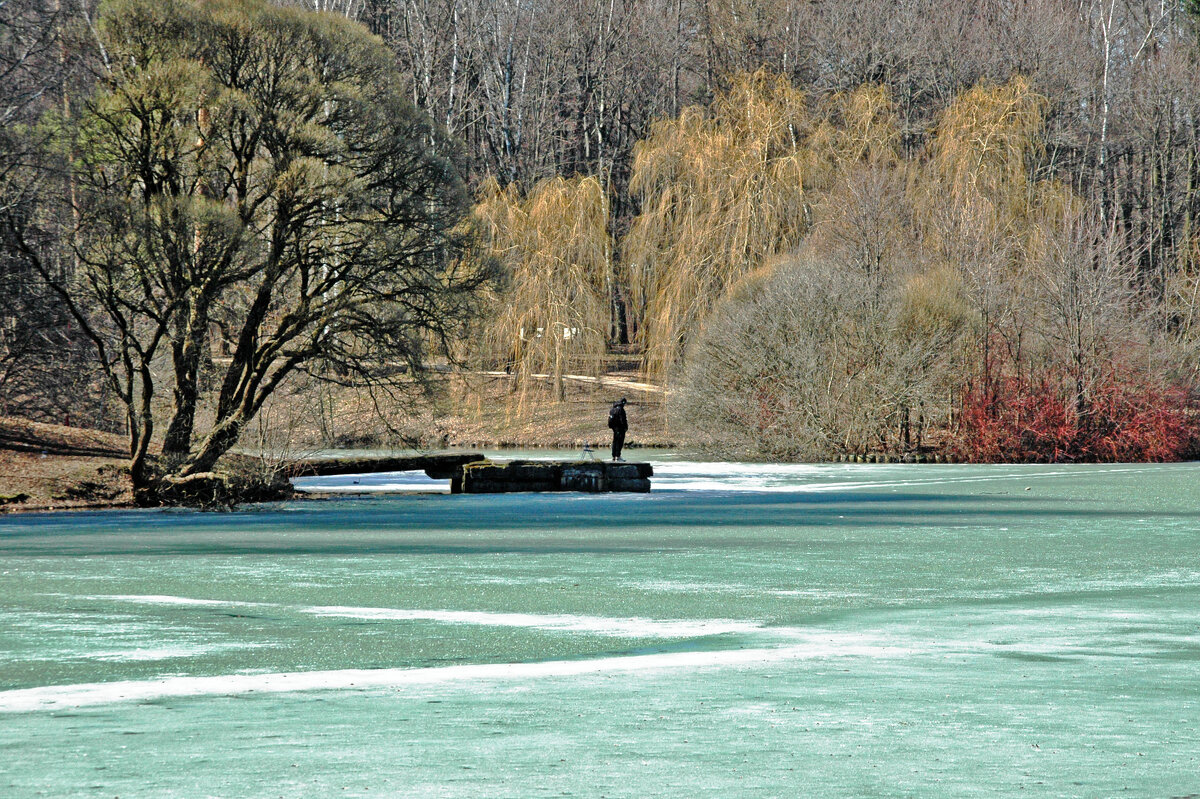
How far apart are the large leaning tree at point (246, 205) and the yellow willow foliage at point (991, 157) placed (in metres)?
20.8

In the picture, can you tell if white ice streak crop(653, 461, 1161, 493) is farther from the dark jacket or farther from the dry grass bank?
the dry grass bank

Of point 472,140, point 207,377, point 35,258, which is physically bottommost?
point 207,377

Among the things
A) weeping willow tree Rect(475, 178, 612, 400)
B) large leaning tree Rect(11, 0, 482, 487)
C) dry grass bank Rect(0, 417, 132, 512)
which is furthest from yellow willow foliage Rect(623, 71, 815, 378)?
dry grass bank Rect(0, 417, 132, 512)

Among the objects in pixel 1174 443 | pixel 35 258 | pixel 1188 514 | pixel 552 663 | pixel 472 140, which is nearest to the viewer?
pixel 552 663

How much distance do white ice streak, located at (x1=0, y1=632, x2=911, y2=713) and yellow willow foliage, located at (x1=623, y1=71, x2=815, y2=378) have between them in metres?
34.0

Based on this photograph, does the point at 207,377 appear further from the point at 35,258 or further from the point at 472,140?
the point at 472,140

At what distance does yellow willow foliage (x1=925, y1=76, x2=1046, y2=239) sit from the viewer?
4269cm

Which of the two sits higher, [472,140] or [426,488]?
[472,140]

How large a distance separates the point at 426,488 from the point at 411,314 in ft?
11.8

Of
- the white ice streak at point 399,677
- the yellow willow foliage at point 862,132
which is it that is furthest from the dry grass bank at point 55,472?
the yellow willow foliage at point 862,132

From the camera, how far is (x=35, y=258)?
2333cm

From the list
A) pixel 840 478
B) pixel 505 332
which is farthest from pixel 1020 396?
pixel 505 332

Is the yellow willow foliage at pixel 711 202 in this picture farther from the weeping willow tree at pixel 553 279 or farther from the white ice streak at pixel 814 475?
the white ice streak at pixel 814 475

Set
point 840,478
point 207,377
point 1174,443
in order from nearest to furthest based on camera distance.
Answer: point 207,377 < point 840,478 < point 1174,443
